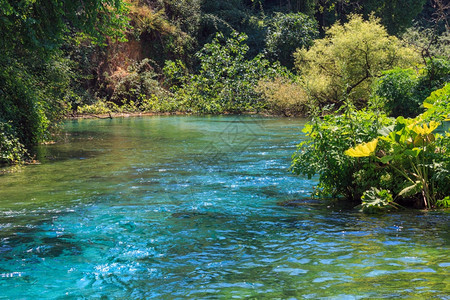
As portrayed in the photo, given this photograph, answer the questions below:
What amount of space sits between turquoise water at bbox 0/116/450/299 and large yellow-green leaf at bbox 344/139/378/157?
0.88m

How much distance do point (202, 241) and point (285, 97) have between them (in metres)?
24.8

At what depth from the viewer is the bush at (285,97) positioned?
2931 cm

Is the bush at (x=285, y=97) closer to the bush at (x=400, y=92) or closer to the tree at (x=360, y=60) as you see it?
the tree at (x=360, y=60)

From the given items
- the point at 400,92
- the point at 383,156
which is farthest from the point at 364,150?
the point at 400,92

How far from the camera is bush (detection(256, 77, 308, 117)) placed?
29.3 meters

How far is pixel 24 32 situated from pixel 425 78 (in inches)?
709

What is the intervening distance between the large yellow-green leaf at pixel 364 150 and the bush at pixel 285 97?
2178 cm

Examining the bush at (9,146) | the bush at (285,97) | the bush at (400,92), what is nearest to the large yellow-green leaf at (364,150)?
the bush at (9,146)

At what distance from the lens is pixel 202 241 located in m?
5.82

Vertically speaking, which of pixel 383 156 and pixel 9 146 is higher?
pixel 383 156

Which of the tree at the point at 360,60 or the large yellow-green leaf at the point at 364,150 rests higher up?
the tree at the point at 360,60

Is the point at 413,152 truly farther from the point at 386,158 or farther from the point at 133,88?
the point at 133,88

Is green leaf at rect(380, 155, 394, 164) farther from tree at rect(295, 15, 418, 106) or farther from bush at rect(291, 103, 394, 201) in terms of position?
tree at rect(295, 15, 418, 106)

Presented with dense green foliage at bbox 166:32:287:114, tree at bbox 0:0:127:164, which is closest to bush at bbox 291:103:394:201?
tree at bbox 0:0:127:164
